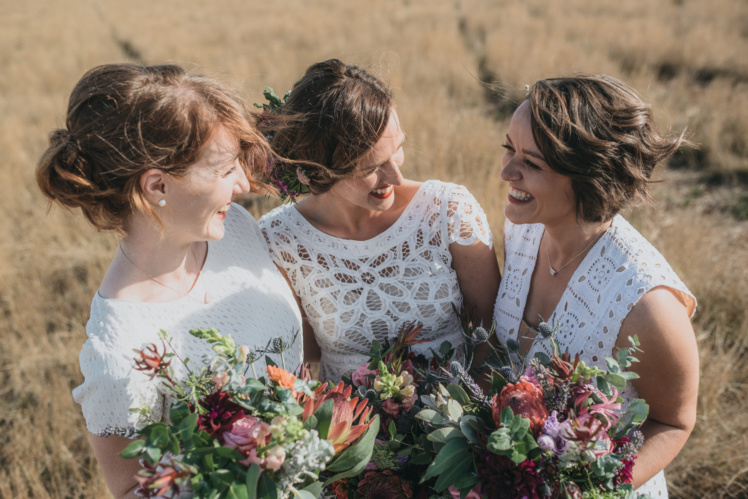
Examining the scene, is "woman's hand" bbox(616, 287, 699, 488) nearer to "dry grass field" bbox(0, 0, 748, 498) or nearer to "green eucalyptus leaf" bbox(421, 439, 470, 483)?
"green eucalyptus leaf" bbox(421, 439, 470, 483)

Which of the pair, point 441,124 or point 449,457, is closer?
point 449,457

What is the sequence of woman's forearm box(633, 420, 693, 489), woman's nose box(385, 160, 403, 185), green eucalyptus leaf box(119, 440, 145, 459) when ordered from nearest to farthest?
1. green eucalyptus leaf box(119, 440, 145, 459)
2. woman's forearm box(633, 420, 693, 489)
3. woman's nose box(385, 160, 403, 185)

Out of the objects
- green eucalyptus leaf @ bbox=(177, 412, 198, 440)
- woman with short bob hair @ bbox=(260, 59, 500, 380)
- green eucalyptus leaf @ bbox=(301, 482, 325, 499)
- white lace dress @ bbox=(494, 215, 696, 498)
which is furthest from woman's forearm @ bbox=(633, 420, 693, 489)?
green eucalyptus leaf @ bbox=(177, 412, 198, 440)

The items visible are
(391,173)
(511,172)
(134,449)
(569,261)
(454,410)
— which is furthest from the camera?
(391,173)

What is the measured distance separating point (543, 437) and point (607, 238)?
3.43ft

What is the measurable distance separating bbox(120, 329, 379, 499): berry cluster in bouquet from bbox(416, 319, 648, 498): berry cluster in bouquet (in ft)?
0.74

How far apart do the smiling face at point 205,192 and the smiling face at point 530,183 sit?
100 cm

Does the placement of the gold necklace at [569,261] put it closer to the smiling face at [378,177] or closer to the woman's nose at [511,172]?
the woman's nose at [511,172]

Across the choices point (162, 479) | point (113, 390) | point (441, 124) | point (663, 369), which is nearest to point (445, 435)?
point (162, 479)

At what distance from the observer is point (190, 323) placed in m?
1.86

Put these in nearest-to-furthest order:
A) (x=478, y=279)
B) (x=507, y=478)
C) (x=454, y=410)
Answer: (x=507, y=478) → (x=454, y=410) → (x=478, y=279)

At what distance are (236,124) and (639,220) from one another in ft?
13.5

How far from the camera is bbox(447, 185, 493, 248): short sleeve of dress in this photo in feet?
7.56

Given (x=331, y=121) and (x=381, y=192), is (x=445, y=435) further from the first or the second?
(x=331, y=121)
